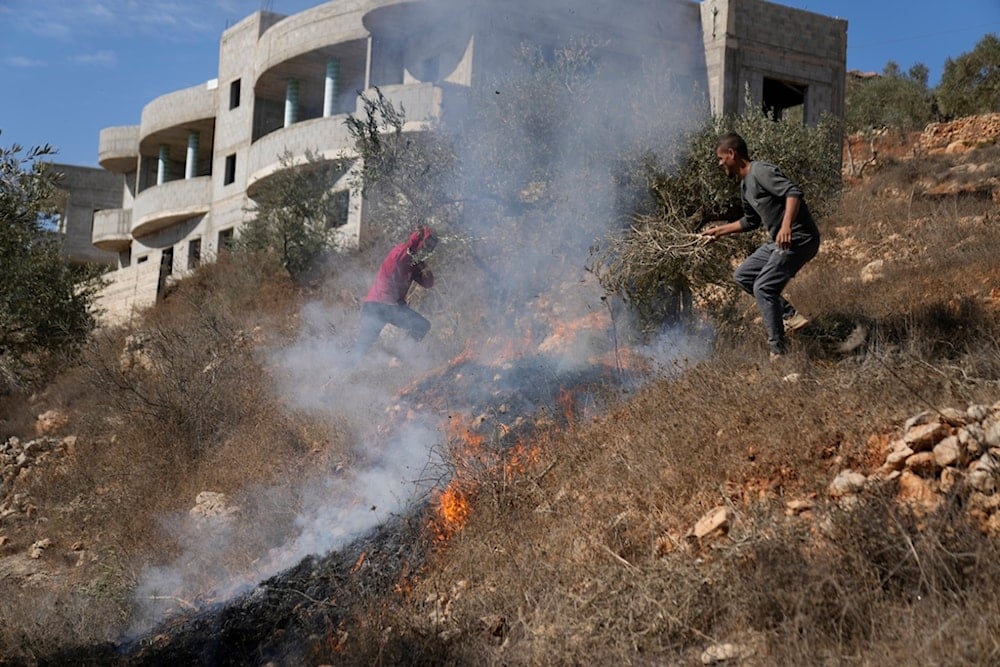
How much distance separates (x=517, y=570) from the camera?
561 cm

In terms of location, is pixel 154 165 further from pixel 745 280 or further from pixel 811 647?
pixel 811 647

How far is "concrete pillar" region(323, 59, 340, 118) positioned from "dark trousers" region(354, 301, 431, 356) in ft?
43.4

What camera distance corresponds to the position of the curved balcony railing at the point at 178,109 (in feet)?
90.6

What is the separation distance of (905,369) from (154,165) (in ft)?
99.8

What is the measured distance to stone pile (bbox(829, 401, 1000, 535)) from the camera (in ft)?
15.0

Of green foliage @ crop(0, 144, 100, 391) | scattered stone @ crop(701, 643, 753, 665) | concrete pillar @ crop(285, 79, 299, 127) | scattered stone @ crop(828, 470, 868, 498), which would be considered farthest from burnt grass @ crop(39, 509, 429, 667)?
concrete pillar @ crop(285, 79, 299, 127)

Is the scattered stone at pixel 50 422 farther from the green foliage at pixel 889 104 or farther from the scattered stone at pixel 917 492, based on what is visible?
the green foliage at pixel 889 104

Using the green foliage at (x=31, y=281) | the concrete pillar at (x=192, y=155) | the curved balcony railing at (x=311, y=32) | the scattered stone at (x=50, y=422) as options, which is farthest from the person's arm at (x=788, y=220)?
the concrete pillar at (x=192, y=155)

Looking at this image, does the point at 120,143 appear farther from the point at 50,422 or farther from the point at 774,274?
the point at 774,274

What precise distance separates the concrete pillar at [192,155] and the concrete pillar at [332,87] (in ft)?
26.2

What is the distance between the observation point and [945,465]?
4.82 metres

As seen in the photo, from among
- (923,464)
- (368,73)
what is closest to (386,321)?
(923,464)

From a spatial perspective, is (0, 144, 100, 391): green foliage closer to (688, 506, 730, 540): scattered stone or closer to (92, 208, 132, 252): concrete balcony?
(688, 506, 730, 540): scattered stone

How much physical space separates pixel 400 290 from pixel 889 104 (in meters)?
22.0
